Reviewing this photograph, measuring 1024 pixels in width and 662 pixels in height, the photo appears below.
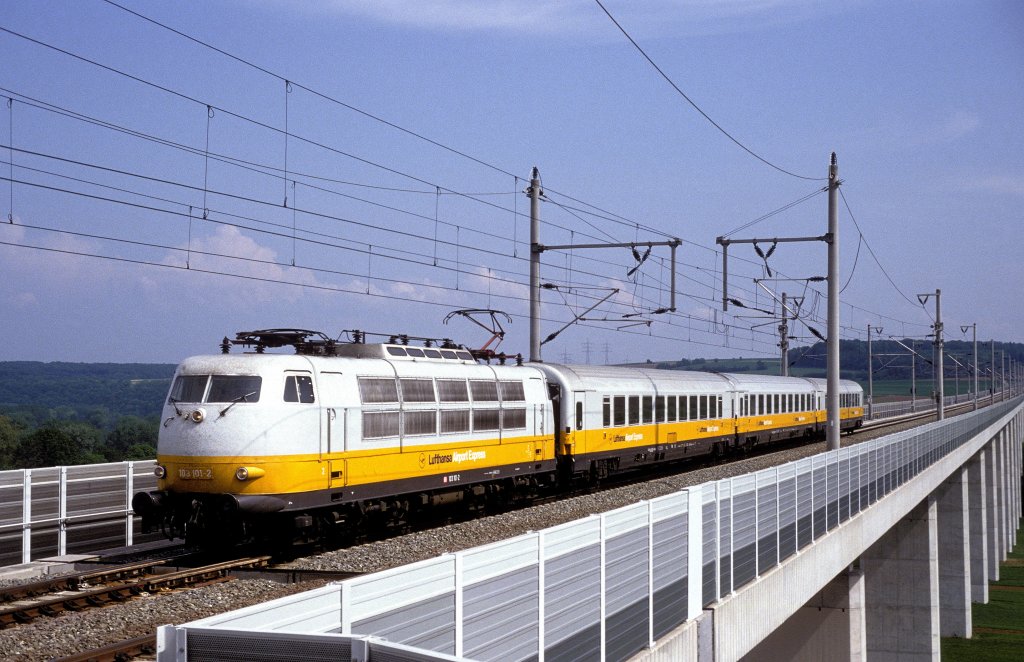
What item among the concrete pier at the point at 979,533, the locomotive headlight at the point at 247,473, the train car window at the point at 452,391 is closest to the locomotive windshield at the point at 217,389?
the locomotive headlight at the point at 247,473

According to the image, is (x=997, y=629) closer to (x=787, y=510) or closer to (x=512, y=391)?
(x=512, y=391)

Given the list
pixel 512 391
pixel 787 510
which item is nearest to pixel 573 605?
pixel 787 510

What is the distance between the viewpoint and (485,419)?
76.3 ft

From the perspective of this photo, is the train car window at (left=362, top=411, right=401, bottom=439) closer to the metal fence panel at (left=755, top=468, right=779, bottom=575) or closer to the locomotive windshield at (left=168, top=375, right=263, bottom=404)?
the locomotive windshield at (left=168, top=375, right=263, bottom=404)

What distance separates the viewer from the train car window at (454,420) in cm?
2150

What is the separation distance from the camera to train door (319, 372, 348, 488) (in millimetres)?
17984

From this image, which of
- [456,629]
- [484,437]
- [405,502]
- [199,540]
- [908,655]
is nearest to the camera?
[456,629]

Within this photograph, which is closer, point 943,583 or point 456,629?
point 456,629

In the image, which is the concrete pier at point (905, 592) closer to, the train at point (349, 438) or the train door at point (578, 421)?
the train door at point (578, 421)

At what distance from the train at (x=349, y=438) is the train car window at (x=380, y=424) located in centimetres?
3

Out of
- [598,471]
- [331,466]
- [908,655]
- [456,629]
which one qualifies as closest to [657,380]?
[598,471]

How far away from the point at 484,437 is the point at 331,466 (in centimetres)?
561

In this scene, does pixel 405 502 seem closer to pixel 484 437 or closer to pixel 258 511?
pixel 484 437

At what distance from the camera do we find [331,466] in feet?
59.4
